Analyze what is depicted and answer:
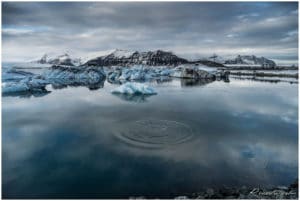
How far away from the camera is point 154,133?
240 inches

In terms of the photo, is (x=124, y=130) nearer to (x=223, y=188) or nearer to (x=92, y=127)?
(x=92, y=127)

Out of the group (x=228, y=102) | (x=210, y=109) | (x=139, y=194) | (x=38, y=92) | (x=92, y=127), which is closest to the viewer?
(x=139, y=194)

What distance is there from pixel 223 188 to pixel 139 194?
130cm

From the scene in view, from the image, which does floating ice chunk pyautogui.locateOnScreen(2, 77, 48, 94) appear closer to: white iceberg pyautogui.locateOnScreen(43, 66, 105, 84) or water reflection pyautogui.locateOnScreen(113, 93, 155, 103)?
water reflection pyautogui.locateOnScreen(113, 93, 155, 103)

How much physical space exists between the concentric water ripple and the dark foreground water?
0.02m

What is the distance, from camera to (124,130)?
6520 millimetres

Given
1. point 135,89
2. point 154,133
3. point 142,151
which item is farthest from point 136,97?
point 142,151

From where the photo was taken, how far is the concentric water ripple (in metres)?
5.50

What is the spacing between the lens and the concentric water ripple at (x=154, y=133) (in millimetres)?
5500

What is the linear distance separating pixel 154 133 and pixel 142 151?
105 cm

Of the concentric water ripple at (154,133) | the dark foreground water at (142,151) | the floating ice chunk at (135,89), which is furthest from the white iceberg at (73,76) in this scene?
the concentric water ripple at (154,133)

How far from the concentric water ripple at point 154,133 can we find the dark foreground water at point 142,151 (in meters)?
0.02

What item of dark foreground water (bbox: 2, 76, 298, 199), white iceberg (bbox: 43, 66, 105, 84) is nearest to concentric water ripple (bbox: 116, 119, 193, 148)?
dark foreground water (bbox: 2, 76, 298, 199)

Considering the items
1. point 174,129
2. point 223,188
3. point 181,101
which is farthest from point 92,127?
point 181,101
